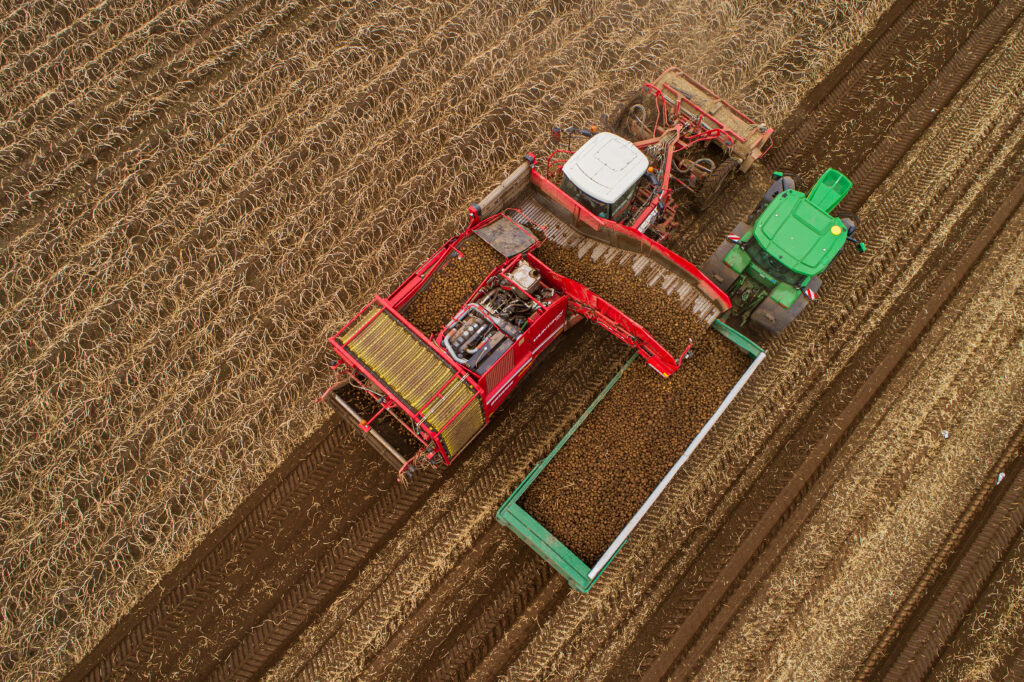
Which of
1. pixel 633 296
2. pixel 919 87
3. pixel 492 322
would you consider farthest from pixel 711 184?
pixel 919 87

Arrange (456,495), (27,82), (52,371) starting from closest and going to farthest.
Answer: (456,495)
(52,371)
(27,82)

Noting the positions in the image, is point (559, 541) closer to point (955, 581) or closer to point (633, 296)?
point (633, 296)

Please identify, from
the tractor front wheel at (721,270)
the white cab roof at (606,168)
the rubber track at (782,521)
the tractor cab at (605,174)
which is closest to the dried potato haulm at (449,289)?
the tractor cab at (605,174)

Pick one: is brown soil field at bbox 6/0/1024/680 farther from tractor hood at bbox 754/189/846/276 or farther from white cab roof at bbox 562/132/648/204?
tractor hood at bbox 754/189/846/276

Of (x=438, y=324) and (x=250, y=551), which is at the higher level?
(x=438, y=324)

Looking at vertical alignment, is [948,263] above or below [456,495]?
above

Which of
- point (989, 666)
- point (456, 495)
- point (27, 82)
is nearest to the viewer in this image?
point (989, 666)

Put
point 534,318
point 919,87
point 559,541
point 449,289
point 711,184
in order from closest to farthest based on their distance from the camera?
point 559,541, point 534,318, point 449,289, point 711,184, point 919,87

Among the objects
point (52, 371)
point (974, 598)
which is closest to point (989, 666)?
point (974, 598)

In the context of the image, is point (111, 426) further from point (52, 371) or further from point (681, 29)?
point (681, 29)
